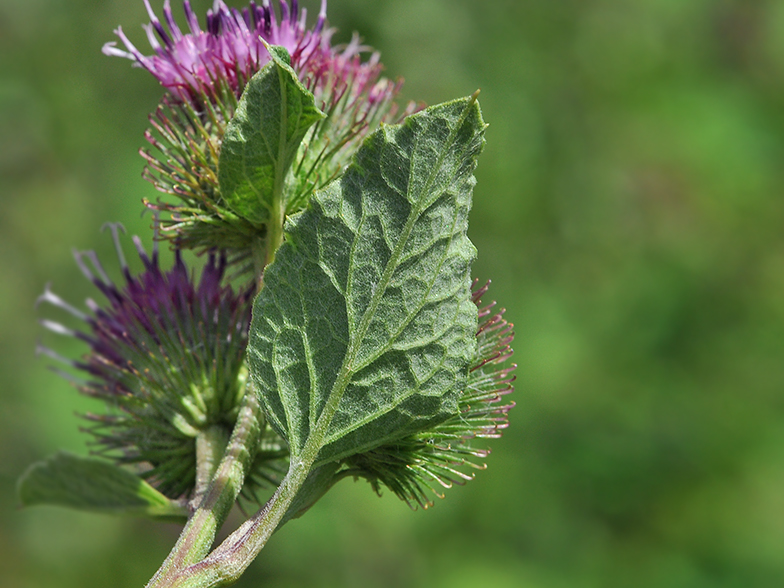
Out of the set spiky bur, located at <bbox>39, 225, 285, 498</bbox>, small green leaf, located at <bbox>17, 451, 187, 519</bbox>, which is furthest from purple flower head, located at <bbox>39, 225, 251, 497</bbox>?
small green leaf, located at <bbox>17, 451, 187, 519</bbox>

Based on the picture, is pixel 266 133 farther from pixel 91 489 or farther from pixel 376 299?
pixel 91 489

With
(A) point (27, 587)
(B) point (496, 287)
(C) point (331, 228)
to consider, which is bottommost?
(A) point (27, 587)

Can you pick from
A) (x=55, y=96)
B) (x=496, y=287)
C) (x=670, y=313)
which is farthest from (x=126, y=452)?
(x=55, y=96)

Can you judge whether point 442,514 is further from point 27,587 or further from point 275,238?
point 275,238

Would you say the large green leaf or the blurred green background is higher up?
the blurred green background

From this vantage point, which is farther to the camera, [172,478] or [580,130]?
[580,130]

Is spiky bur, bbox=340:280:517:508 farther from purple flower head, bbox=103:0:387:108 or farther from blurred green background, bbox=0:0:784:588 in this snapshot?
blurred green background, bbox=0:0:784:588

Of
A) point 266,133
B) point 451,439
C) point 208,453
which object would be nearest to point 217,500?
point 208,453

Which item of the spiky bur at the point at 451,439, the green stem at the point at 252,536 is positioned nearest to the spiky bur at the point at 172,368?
the spiky bur at the point at 451,439
